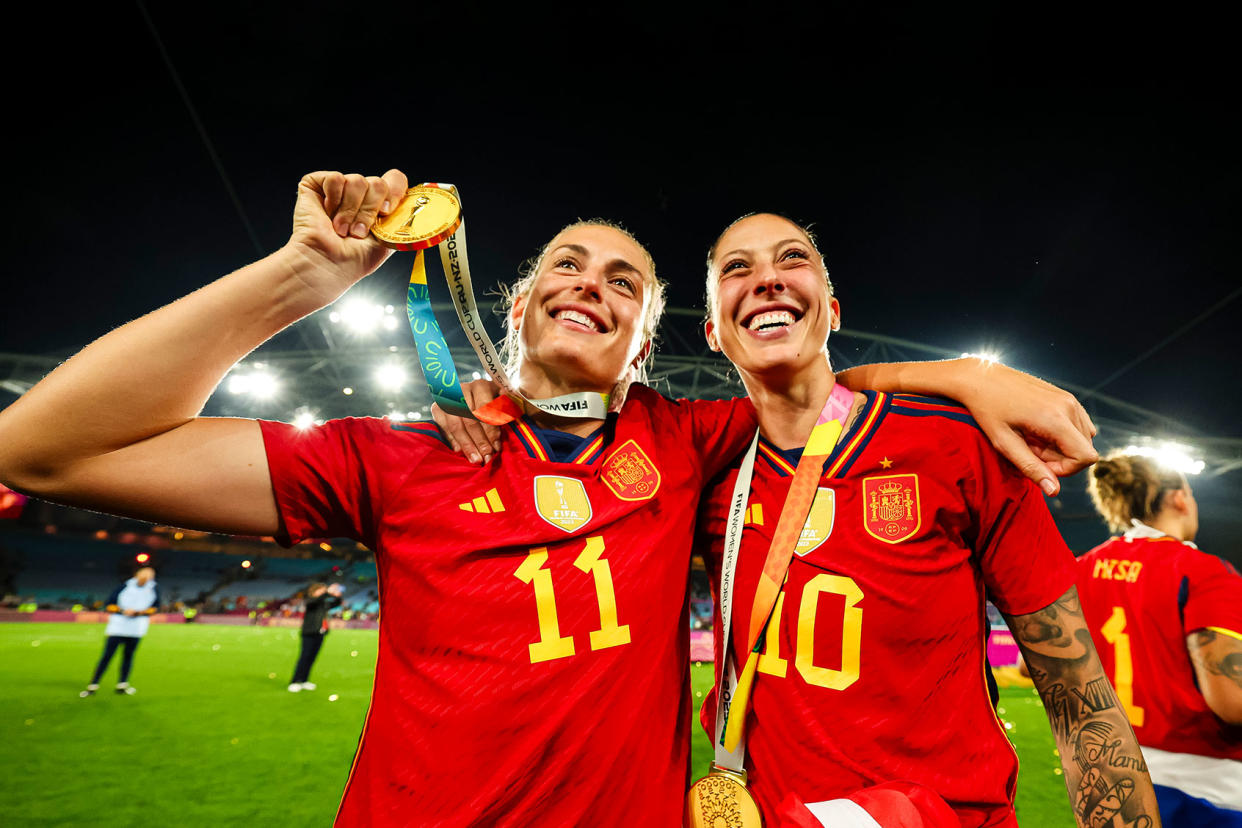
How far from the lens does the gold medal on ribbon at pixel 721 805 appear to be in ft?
4.73

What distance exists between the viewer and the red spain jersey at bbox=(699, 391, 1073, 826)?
154 centimetres

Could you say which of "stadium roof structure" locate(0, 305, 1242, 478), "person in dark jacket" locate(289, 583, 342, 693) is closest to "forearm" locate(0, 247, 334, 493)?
"person in dark jacket" locate(289, 583, 342, 693)

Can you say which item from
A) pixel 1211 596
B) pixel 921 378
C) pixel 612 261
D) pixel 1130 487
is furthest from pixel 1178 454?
Answer: pixel 612 261

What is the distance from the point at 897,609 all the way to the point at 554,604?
0.97m

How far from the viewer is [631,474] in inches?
67.6

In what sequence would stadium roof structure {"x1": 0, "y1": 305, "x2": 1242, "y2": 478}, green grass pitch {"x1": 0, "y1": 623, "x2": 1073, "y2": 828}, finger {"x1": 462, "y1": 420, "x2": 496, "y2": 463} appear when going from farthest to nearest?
stadium roof structure {"x1": 0, "y1": 305, "x2": 1242, "y2": 478} < green grass pitch {"x1": 0, "y1": 623, "x2": 1073, "y2": 828} < finger {"x1": 462, "y1": 420, "x2": 496, "y2": 463}

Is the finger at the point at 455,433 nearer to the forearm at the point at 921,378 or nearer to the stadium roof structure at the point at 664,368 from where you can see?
the forearm at the point at 921,378

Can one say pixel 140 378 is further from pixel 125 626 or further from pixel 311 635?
pixel 125 626

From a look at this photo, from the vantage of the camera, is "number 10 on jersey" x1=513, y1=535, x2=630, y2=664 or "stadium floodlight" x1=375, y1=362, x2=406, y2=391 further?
"stadium floodlight" x1=375, y1=362, x2=406, y2=391

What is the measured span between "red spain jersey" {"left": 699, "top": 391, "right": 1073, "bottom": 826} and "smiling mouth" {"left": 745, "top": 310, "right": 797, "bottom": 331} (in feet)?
1.44

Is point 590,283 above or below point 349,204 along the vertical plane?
above

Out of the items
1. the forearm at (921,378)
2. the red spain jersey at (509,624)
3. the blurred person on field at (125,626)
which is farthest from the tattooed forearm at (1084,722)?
the blurred person on field at (125,626)

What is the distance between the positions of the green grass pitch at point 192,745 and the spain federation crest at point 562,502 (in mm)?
4999

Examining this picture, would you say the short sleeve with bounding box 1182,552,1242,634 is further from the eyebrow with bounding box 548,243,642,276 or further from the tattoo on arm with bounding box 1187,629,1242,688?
the eyebrow with bounding box 548,243,642,276
